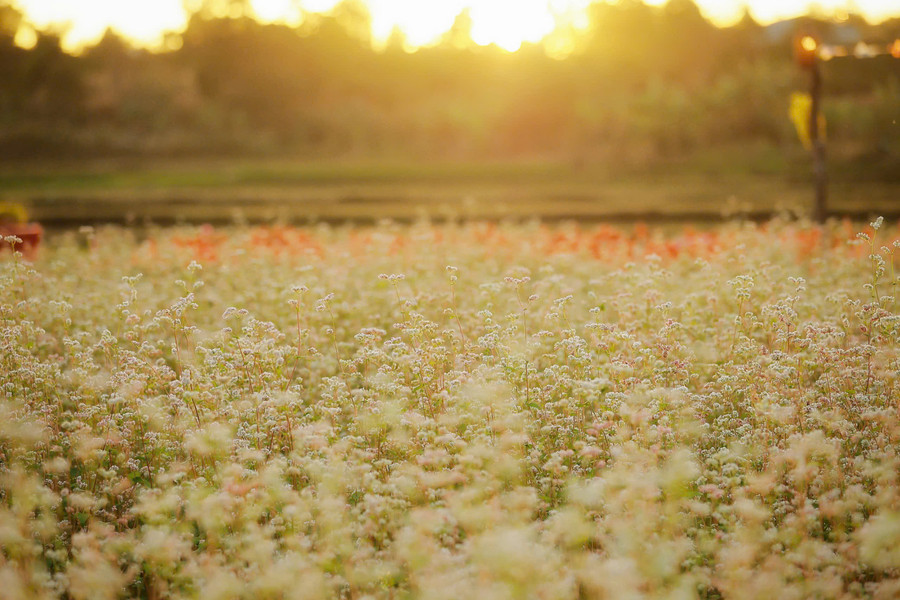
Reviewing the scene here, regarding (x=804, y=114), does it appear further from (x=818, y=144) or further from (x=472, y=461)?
(x=472, y=461)

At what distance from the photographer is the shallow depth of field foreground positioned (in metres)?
3.89

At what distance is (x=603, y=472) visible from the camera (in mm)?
4602

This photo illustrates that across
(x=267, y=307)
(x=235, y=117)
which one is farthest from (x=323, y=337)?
(x=235, y=117)

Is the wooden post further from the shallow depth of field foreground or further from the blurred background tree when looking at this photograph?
the blurred background tree

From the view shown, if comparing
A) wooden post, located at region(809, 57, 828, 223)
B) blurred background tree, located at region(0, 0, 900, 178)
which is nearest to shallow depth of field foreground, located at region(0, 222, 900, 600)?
wooden post, located at region(809, 57, 828, 223)

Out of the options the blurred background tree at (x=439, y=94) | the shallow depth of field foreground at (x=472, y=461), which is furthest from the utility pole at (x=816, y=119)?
the blurred background tree at (x=439, y=94)

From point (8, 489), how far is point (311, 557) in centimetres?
224

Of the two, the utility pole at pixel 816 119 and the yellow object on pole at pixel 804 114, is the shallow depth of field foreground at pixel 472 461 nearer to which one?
the utility pole at pixel 816 119

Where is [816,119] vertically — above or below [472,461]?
above

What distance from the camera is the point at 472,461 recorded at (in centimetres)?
432

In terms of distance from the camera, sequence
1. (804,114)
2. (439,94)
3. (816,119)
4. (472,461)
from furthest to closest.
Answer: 1. (439,94)
2. (804,114)
3. (816,119)
4. (472,461)

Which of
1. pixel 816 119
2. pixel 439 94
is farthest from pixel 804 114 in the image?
pixel 439 94

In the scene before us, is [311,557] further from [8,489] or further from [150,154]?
[150,154]

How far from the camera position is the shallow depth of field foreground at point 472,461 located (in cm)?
389
